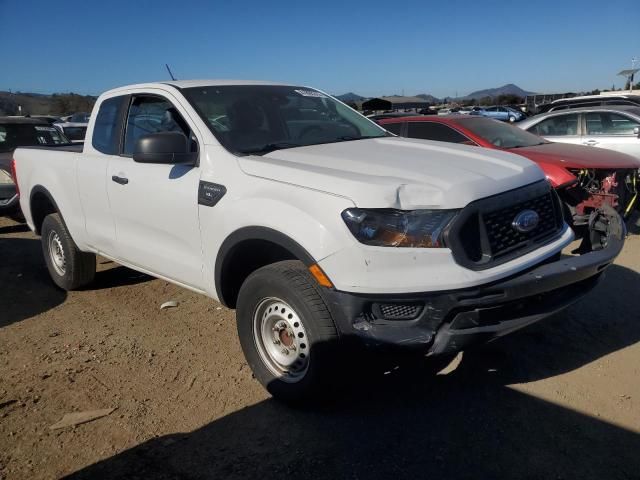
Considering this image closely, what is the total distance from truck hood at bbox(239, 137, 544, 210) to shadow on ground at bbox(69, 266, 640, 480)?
124cm

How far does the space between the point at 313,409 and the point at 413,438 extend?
2.00ft

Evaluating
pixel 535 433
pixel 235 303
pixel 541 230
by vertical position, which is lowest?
pixel 535 433

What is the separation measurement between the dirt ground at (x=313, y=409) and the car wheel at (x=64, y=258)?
74cm

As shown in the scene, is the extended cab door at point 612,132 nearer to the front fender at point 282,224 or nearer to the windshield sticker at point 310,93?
the windshield sticker at point 310,93

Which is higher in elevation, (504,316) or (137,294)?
(504,316)

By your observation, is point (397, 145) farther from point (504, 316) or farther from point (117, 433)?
point (117, 433)

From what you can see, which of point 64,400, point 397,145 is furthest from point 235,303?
point 397,145

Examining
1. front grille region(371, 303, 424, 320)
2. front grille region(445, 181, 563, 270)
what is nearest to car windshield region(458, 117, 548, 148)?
front grille region(445, 181, 563, 270)

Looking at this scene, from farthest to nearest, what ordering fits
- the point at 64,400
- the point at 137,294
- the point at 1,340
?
the point at 137,294
the point at 1,340
the point at 64,400

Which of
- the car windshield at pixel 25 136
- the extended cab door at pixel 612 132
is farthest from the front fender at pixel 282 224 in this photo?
the extended cab door at pixel 612 132

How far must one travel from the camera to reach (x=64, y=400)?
3398 mm

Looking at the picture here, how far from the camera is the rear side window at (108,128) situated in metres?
4.42

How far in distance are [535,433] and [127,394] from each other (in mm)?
2442

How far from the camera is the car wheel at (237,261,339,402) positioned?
2834mm
